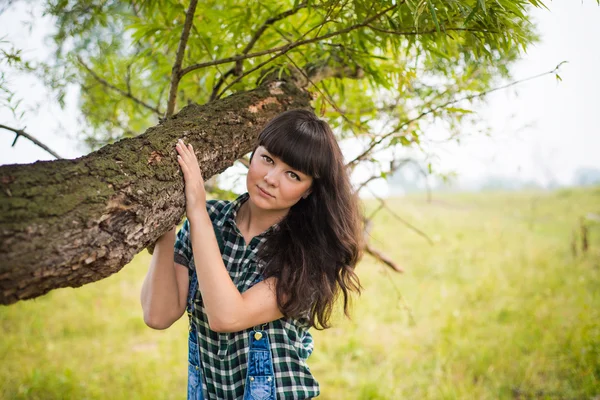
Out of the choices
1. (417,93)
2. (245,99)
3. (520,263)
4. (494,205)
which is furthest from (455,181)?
(494,205)

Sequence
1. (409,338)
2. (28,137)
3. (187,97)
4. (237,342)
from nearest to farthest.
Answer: (28,137) → (237,342) → (187,97) → (409,338)

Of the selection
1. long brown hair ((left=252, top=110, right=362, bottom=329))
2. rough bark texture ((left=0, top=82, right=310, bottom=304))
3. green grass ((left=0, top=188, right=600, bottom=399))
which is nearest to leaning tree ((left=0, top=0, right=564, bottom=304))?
rough bark texture ((left=0, top=82, right=310, bottom=304))

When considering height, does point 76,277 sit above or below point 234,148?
below

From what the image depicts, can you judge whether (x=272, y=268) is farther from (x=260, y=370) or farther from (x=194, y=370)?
(x=194, y=370)

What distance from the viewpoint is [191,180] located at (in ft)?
4.60

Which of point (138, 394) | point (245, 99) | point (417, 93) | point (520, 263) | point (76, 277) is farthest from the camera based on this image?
point (520, 263)

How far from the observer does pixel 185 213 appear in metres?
1.50

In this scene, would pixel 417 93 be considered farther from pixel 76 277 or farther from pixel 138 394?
pixel 138 394

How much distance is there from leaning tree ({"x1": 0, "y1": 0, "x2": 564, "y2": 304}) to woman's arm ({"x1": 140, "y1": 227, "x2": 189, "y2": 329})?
0.31 meters

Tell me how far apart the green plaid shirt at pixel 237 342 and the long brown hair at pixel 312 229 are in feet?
0.27

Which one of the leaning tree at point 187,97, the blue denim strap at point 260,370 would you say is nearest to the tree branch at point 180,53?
the leaning tree at point 187,97

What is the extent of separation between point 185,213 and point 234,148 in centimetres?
34

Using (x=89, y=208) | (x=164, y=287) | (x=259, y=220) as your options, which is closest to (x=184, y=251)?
(x=164, y=287)

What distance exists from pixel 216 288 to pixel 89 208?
50 cm
